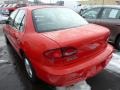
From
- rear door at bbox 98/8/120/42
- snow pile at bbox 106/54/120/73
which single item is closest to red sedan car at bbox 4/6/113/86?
snow pile at bbox 106/54/120/73

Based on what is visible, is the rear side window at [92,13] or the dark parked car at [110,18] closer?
the dark parked car at [110,18]

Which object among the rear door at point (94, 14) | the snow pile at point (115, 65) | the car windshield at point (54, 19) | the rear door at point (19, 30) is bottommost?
the snow pile at point (115, 65)

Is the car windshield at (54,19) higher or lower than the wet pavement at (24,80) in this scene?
higher

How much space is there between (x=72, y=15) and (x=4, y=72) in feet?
7.01

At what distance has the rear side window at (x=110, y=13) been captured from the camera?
21.7 feet

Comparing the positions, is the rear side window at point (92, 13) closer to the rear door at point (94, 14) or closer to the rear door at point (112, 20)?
the rear door at point (94, 14)

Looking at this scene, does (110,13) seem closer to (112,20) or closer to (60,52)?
(112,20)

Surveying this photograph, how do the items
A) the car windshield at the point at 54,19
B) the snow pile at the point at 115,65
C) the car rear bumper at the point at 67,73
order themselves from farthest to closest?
the snow pile at the point at 115,65, the car windshield at the point at 54,19, the car rear bumper at the point at 67,73

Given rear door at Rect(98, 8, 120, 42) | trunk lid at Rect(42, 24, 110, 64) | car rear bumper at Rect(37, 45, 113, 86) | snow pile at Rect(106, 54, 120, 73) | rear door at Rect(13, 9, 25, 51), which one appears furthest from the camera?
rear door at Rect(98, 8, 120, 42)

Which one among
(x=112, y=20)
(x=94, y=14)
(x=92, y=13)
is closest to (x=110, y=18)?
(x=112, y=20)

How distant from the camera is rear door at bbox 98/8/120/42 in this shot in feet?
21.3

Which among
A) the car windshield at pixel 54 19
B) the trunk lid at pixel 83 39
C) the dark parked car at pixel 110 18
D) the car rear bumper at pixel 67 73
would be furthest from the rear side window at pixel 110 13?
the car rear bumper at pixel 67 73

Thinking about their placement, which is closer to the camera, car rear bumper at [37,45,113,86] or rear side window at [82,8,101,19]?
car rear bumper at [37,45,113,86]

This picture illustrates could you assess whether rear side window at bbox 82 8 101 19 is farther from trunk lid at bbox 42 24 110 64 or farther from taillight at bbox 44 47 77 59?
taillight at bbox 44 47 77 59
